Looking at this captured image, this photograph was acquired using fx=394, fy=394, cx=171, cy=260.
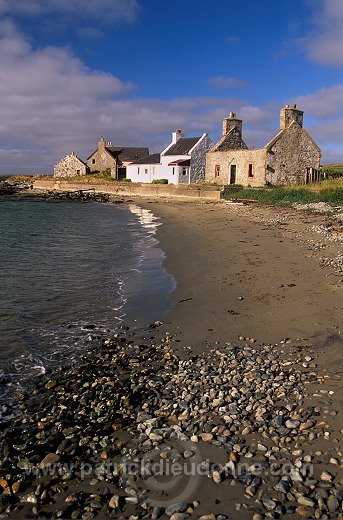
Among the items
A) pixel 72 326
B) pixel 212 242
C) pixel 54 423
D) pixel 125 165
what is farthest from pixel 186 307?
pixel 125 165

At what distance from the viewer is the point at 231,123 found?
47375 millimetres

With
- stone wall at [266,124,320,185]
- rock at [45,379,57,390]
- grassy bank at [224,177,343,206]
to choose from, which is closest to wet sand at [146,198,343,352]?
rock at [45,379,57,390]

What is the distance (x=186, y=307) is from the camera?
899 cm

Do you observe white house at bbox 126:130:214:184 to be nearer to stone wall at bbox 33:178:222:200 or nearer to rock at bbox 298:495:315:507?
stone wall at bbox 33:178:222:200

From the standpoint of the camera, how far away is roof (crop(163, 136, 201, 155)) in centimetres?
5181

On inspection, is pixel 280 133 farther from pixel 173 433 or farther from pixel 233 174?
pixel 173 433

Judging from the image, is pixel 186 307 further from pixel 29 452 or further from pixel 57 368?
pixel 29 452

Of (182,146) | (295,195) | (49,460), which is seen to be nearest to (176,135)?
(182,146)

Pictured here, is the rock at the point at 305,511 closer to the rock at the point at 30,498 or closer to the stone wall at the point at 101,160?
the rock at the point at 30,498

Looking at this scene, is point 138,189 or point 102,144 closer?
point 138,189

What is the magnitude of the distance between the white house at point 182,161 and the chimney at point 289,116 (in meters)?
12.1

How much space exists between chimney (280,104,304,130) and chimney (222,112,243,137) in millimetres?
6742

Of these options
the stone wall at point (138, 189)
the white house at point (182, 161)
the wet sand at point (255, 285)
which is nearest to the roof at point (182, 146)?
the white house at point (182, 161)

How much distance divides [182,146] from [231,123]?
8.28m
